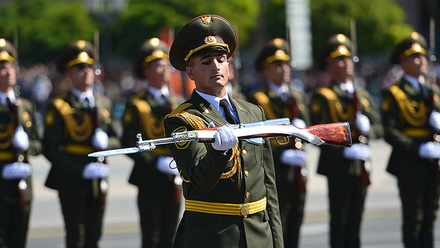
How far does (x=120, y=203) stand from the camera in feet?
40.2

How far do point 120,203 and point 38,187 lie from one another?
2.48 meters

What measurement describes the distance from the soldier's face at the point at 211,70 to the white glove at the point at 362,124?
332 centimetres

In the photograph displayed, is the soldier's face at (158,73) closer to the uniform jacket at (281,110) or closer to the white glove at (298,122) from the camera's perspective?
the uniform jacket at (281,110)

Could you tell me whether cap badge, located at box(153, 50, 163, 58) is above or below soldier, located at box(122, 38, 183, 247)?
above

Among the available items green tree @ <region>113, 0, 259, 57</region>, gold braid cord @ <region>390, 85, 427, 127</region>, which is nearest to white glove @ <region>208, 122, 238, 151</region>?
gold braid cord @ <region>390, 85, 427, 127</region>

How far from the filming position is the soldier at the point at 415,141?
7.30 metres

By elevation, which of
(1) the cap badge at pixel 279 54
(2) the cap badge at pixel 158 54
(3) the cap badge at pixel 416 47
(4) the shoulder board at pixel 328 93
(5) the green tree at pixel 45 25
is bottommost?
(4) the shoulder board at pixel 328 93

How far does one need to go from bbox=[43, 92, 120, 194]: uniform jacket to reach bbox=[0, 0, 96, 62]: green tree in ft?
150

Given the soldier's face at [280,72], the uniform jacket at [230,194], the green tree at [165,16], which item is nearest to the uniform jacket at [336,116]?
the soldier's face at [280,72]

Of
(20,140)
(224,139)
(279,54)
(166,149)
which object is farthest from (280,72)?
(224,139)

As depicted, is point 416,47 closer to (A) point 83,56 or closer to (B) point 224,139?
(A) point 83,56

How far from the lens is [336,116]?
25.0ft

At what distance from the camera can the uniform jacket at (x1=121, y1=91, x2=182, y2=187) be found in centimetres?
734

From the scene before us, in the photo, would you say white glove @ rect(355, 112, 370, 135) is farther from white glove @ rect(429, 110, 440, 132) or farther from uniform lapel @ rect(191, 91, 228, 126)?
uniform lapel @ rect(191, 91, 228, 126)
